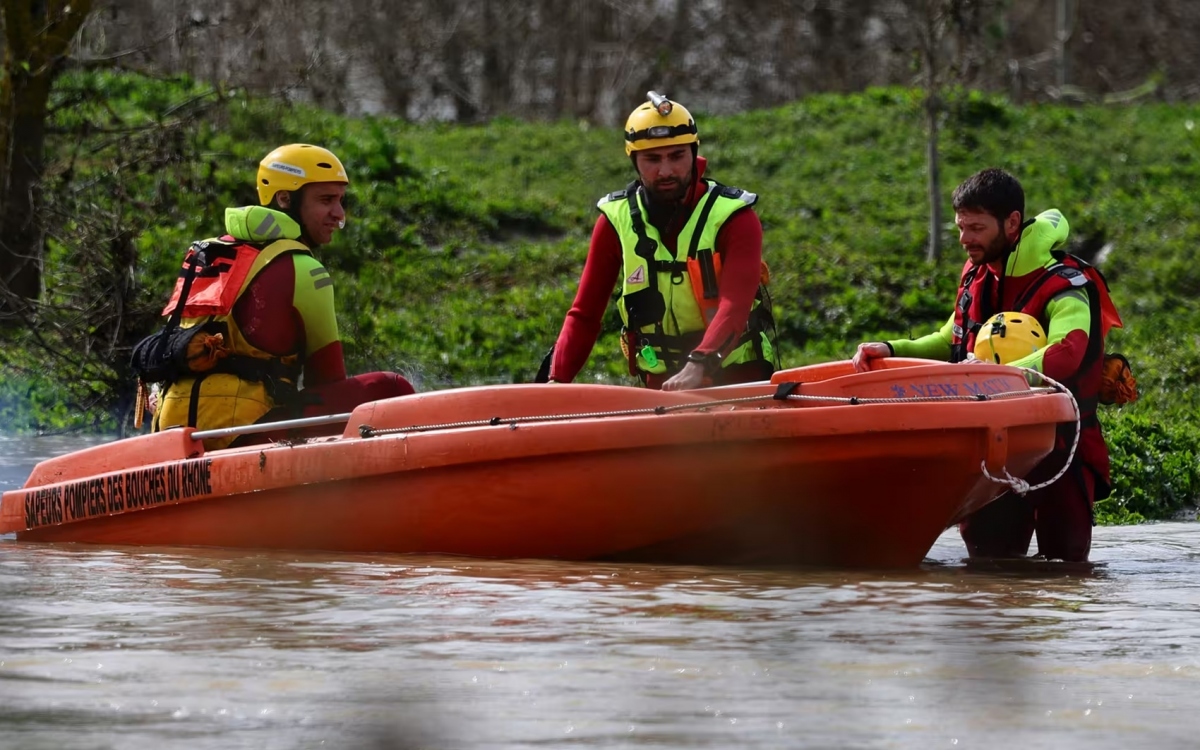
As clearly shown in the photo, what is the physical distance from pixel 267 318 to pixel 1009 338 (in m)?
2.66

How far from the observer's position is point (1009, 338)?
6469 mm

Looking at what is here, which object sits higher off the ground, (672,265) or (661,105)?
(661,105)

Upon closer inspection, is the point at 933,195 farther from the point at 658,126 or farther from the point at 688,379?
the point at 688,379

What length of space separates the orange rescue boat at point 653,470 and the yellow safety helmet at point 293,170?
Result: 0.98 meters


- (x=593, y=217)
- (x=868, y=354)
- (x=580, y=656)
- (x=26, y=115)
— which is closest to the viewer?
(x=580, y=656)

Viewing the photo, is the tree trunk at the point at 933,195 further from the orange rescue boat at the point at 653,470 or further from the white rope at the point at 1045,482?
the white rope at the point at 1045,482

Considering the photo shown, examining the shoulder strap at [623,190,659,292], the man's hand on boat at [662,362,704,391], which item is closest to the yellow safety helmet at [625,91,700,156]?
the shoulder strap at [623,190,659,292]

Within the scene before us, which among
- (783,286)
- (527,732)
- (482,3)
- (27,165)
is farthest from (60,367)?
(482,3)

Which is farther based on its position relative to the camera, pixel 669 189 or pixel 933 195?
pixel 933 195

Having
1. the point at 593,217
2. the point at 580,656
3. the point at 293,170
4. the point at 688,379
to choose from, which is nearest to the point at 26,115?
the point at 293,170

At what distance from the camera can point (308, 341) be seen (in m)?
6.91

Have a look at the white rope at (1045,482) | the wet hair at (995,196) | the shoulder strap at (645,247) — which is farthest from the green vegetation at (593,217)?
the shoulder strap at (645,247)

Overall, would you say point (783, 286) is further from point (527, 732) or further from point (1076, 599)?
point (527, 732)

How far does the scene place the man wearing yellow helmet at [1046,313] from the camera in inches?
252
